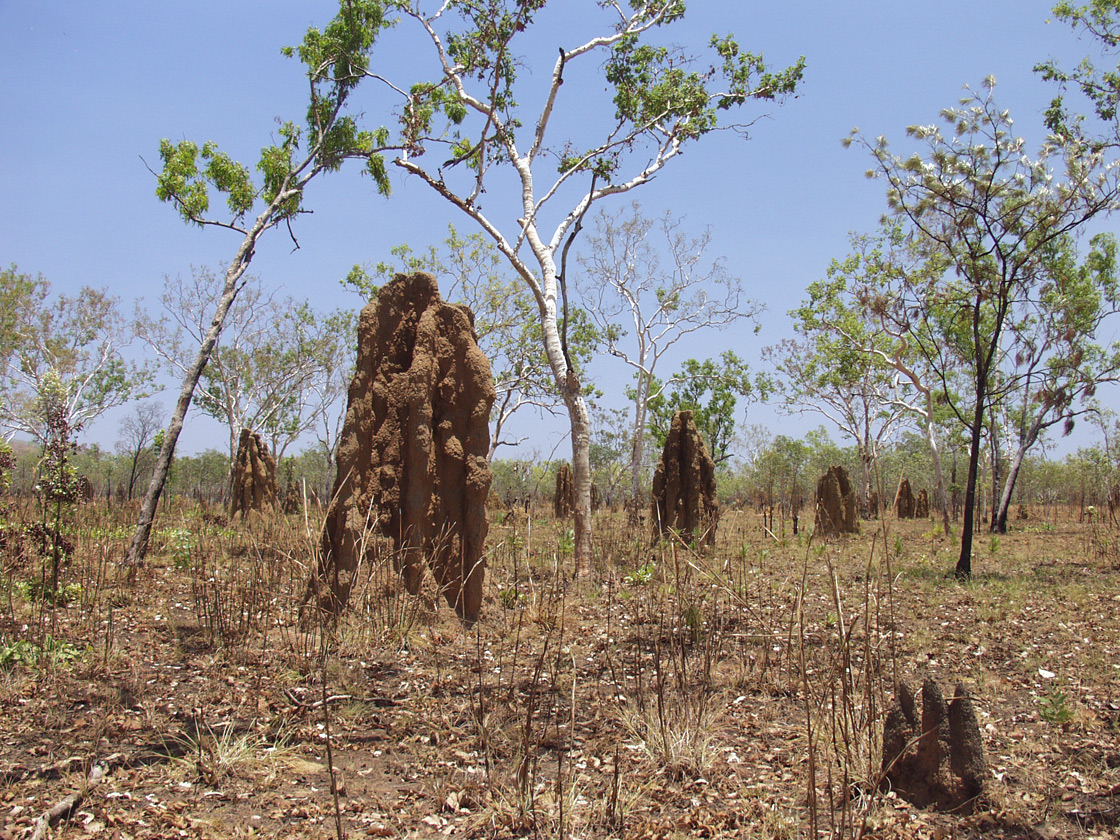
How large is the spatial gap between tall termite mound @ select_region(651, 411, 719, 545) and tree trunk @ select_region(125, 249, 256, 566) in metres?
7.88

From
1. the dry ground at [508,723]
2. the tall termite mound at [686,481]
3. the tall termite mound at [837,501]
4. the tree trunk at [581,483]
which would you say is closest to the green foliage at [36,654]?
the dry ground at [508,723]

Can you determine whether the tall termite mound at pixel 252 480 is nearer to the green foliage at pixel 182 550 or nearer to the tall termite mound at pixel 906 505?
the green foliage at pixel 182 550

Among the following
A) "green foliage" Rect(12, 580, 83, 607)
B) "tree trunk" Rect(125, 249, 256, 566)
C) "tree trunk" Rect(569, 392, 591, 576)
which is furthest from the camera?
"tree trunk" Rect(569, 392, 591, 576)

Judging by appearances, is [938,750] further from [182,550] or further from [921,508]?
[921,508]

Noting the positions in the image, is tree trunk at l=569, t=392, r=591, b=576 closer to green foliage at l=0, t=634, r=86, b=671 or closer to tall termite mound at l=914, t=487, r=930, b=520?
green foliage at l=0, t=634, r=86, b=671

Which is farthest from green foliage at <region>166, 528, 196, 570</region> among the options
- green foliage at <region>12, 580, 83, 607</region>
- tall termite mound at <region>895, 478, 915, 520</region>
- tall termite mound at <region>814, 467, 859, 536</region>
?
tall termite mound at <region>895, 478, 915, 520</region>

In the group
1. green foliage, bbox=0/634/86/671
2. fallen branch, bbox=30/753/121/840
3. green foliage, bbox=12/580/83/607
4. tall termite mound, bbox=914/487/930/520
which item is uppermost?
tall termite mound, bbox=914/487/930/520

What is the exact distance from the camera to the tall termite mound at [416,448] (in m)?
6.39

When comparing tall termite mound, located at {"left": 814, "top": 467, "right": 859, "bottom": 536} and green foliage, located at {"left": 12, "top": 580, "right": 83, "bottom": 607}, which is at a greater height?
tall termite mound, located at {"left": 814, "top": 467, "right": 859, "bottom": 536}

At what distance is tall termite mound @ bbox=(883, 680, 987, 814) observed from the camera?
345cm

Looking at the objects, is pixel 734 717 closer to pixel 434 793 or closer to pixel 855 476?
pixel 434 793

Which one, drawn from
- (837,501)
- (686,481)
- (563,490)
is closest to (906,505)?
(837,501)

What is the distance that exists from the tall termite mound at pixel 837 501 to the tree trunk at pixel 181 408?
44.5 feet

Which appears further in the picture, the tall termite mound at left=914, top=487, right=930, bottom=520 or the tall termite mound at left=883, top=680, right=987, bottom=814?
the tall termite mound at left=914, top=487, right=930, bottom=520
